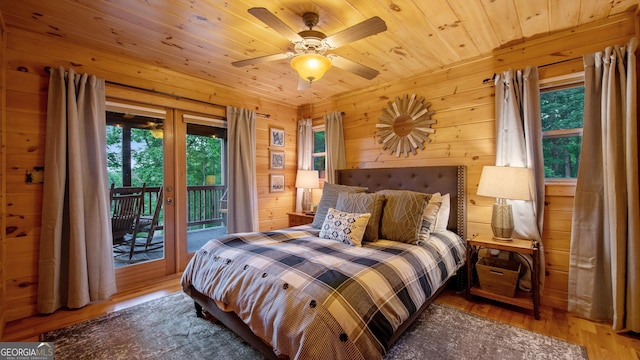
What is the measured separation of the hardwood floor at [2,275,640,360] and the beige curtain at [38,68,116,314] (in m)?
0.14

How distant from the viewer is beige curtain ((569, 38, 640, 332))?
1.99 m

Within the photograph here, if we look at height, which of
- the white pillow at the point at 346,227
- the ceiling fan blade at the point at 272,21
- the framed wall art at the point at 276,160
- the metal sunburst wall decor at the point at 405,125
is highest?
the ceiling fan blade at the point at 272,21

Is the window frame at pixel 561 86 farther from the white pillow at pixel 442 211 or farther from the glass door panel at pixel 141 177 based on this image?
the glass door panel at pixel 141 177

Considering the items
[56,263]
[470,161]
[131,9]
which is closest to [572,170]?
[470,161]

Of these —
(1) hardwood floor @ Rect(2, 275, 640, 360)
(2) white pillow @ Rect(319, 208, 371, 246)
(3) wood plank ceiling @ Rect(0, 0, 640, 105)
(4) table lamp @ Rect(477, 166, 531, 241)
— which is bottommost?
(1) hardwood floor @ Rect(2, 275, 640, 360)

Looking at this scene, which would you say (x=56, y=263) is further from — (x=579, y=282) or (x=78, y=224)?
(x=579, y=282)

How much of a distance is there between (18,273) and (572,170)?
16.0 feet

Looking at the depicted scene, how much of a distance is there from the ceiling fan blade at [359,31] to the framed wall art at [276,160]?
2500mm

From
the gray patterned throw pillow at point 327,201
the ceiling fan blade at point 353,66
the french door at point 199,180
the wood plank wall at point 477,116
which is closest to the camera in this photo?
the ceiling fan blade at point 353,66

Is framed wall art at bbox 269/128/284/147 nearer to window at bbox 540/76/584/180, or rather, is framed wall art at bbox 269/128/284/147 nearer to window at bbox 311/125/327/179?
window at bbox 311/125/327/179

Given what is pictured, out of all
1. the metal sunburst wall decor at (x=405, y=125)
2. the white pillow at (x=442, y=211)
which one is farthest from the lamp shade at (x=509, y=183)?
the metal sunburst wall decor at (x=405, y=125)

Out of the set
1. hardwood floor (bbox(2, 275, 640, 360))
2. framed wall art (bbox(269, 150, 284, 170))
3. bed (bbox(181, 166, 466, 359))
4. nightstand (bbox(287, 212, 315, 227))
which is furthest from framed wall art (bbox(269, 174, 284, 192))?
hardwood floor (bbox(2, 275, 640, 360))

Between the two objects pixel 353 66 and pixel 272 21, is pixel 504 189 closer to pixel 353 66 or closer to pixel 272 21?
pixel 353 66

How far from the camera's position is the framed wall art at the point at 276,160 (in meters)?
4.21
